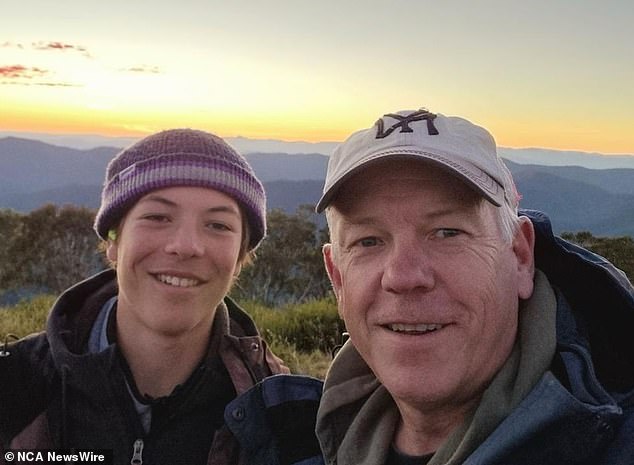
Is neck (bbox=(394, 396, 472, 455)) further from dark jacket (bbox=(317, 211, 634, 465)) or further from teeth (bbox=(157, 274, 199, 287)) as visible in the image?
teeth (bbox=(157, 274, 199, 287))

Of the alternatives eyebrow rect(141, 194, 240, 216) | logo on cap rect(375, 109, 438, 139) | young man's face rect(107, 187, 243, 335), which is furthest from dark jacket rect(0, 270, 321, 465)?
logo on cap rect(375, 109, 438, 139)

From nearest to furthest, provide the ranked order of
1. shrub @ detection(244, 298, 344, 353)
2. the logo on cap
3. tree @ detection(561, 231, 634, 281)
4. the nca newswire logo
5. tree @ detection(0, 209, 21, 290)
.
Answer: the logo on cap
the nca newswire logo
shrub @ detection(244, 298, 344, 353)
tree @ detection(561, 231, 634, 281)
tree @ detection(0, 209, 21, 290)

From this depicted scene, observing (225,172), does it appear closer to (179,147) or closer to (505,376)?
(179,147)

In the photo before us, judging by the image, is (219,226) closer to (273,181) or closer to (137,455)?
(137,455)

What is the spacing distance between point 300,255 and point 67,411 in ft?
61.0

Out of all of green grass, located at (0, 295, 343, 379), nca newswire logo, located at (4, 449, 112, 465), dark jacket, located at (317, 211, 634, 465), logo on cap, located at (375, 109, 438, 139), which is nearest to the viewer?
dark jacket, located at (317, 211, 634, 465)

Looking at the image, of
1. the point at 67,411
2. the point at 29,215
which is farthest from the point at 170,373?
the point at 29,215

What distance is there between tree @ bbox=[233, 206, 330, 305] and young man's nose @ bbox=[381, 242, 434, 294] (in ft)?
62.5

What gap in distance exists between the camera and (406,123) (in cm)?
198

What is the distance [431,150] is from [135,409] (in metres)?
1.65

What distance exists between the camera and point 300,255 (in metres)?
21.3

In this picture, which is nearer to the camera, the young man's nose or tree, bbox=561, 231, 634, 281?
the young man's nose

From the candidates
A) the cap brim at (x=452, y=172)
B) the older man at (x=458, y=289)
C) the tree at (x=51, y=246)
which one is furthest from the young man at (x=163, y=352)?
the tree at (x=51, y=246)

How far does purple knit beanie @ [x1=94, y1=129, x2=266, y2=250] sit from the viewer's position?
2811mm
